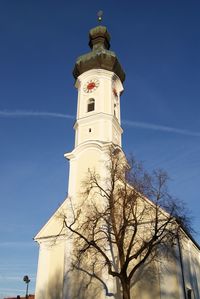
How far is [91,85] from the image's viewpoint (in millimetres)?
29266

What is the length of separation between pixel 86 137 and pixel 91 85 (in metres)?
4.97

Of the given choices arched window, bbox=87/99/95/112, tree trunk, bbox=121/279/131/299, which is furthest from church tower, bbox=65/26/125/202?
tree trunk, bbox=121/279/131/299

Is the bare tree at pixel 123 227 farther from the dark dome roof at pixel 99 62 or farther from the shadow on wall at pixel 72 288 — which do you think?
the dark dome roof at pixel 99 62

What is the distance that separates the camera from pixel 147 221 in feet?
67.7

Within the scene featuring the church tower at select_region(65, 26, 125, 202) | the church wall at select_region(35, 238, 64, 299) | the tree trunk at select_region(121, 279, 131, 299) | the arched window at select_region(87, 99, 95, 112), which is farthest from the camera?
the arched window at select_region(87, 99, 95, 112)

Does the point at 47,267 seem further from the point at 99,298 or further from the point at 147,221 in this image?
the point at 147,221

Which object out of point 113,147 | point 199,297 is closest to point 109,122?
point 113,147

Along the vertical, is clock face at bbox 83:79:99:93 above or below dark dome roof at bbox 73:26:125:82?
below

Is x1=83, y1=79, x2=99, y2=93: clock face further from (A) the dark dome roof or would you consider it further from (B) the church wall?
(B) the church wall

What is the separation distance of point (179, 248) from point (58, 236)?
8157 mm

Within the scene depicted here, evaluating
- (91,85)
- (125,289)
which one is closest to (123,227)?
(125,289)

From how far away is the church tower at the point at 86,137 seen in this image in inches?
890

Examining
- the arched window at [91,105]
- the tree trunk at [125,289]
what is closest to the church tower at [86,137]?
the arched window at [91,105]

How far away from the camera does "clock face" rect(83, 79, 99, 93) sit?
29.0 meters
